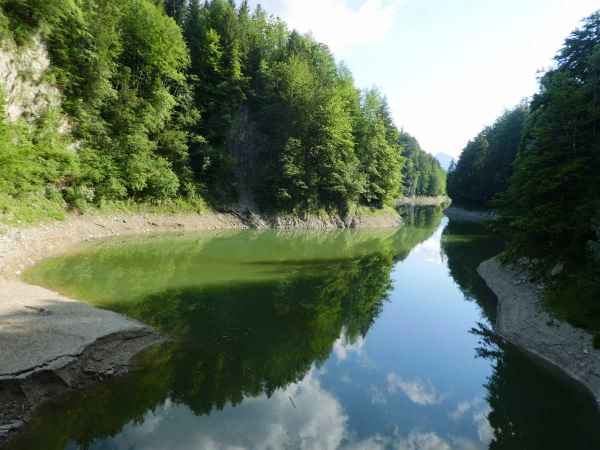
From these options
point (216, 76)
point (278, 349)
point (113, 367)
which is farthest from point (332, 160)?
point (113, 367)

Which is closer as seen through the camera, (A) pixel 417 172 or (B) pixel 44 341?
(B) pixel 44 341

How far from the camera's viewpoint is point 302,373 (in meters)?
10.4

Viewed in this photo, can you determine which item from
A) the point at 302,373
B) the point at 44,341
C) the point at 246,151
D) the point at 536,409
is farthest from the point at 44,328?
the point at 246,151

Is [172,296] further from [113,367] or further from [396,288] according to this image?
[396,288]

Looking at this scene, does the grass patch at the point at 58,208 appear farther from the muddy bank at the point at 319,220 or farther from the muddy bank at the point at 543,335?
the muddy bank at the point at 543,335

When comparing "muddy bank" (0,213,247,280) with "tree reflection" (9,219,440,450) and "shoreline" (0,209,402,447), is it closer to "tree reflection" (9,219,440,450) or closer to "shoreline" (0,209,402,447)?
"shoreline" (0,209,402,447)

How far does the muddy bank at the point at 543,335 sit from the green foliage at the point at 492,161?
4337 cm

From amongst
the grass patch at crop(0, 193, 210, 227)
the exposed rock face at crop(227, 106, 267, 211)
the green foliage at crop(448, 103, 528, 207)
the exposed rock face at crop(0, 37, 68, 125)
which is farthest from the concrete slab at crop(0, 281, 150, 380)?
the green foliage at crop(448, 103, 528, 207)

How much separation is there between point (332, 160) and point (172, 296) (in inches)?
1390

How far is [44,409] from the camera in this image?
288 inches

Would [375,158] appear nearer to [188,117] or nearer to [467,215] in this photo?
[188,117]

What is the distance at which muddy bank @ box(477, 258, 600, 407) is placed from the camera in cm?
1036

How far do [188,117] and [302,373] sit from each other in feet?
121

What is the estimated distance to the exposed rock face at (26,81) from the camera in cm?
2283
